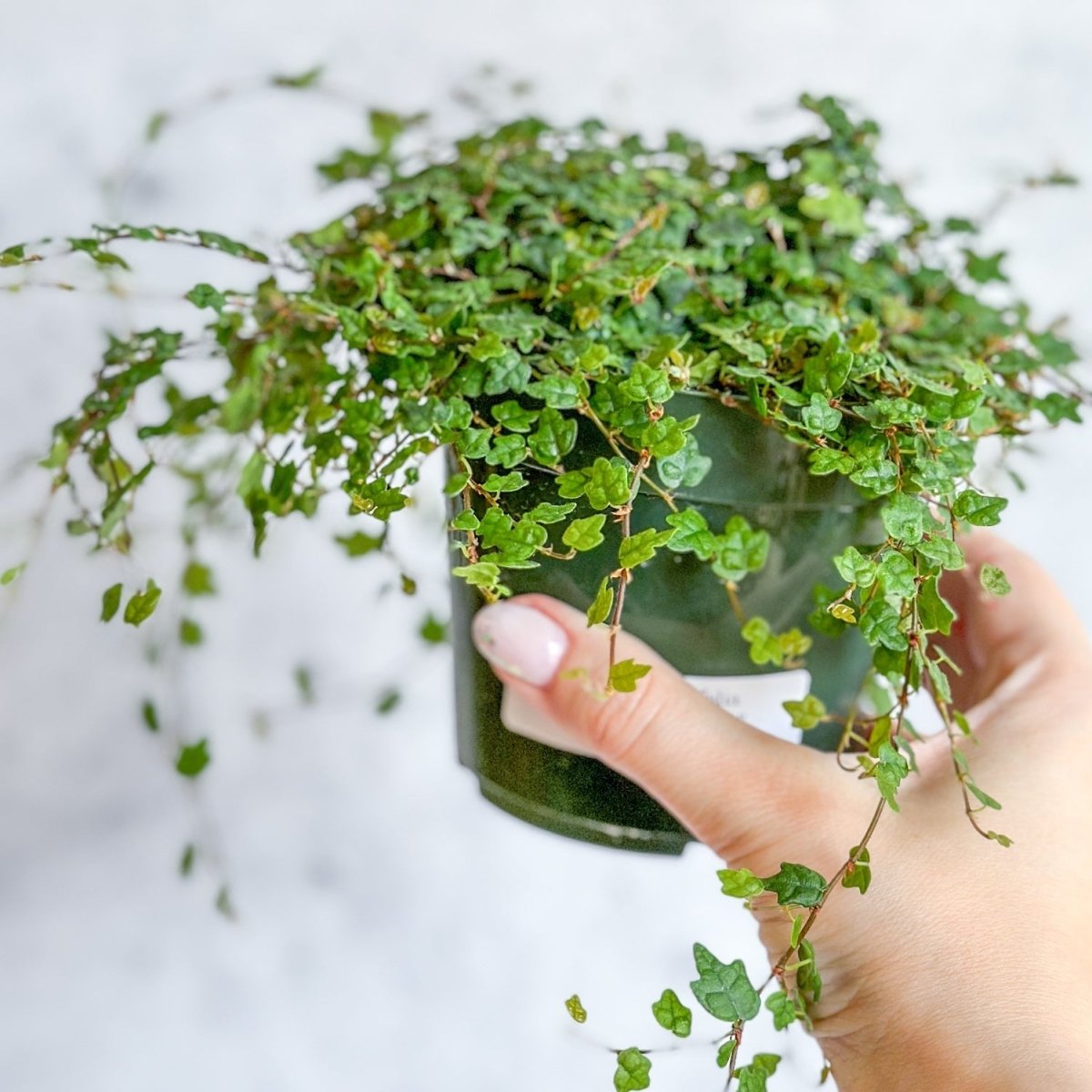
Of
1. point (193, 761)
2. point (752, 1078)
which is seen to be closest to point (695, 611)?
point (752, 1078)

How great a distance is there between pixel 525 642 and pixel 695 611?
0.39ft

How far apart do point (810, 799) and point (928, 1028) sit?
132 millimetres

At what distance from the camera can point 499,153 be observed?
3.11 feet

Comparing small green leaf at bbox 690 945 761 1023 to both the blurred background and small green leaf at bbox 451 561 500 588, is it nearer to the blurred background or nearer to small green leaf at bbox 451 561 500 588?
small green leaf at bbox 451 561 500 588

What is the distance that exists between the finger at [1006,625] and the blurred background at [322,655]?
11.7 inches

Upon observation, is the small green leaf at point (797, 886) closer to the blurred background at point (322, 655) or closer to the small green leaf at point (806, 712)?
the small green leaf at point (806, 712)

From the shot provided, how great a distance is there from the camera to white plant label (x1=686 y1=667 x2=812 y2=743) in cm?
79

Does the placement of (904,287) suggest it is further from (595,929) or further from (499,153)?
(595,929)

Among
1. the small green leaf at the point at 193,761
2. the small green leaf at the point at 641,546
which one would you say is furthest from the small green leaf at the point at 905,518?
the small green leaf at the point at 193,761

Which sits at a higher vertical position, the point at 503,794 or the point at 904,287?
the point at 904,287

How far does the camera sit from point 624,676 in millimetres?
591

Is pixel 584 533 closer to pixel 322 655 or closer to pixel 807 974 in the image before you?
pixel 807 974

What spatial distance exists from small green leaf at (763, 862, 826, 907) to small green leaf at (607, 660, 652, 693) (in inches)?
4.6

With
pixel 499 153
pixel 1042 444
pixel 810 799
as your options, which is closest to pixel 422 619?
pixel 499 153
